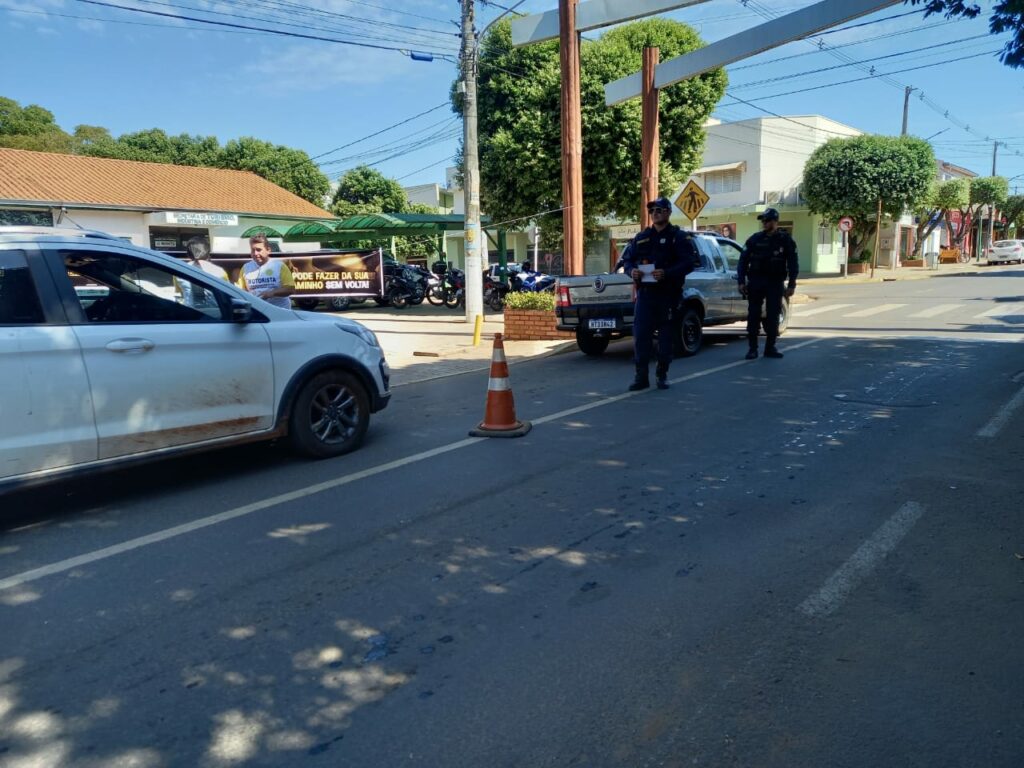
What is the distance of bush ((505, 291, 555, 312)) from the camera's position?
13.9 meters

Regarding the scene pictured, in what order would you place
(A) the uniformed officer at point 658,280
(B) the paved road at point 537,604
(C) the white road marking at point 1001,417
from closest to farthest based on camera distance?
1. (B) the paved road at point 537,604
2. (C) the white road marking at point 1001,417
3. (A) the uniformed officer at point 658,280

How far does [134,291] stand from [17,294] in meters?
0.69

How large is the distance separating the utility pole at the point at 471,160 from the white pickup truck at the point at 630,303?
15.6ft

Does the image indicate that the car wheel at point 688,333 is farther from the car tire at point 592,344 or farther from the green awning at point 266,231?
the green awning at point 266,231

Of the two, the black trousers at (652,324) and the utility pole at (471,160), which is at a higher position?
the utility pole at (471,160)

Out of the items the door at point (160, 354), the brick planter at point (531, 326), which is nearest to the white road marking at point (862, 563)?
the door at point (160, 354)

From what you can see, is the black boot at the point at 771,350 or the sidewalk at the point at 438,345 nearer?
the black boot at the point at 771,350

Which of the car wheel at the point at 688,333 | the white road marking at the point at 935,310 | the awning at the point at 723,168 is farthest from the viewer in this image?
the awning at the point at 723,168

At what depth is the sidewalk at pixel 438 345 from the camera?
1136 centimetres

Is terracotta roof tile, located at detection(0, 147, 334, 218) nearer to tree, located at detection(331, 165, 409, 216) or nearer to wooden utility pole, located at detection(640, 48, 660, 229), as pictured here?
tree, located at detection(331, 165, 409, 216)

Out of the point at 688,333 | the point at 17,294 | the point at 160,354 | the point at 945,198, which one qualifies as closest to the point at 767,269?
the point at 688,333

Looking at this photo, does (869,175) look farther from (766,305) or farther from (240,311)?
(240,311)

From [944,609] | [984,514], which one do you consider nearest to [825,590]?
[944,609]

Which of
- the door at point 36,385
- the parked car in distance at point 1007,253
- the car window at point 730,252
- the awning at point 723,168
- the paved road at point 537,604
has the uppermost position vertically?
the awning at point 723,168
